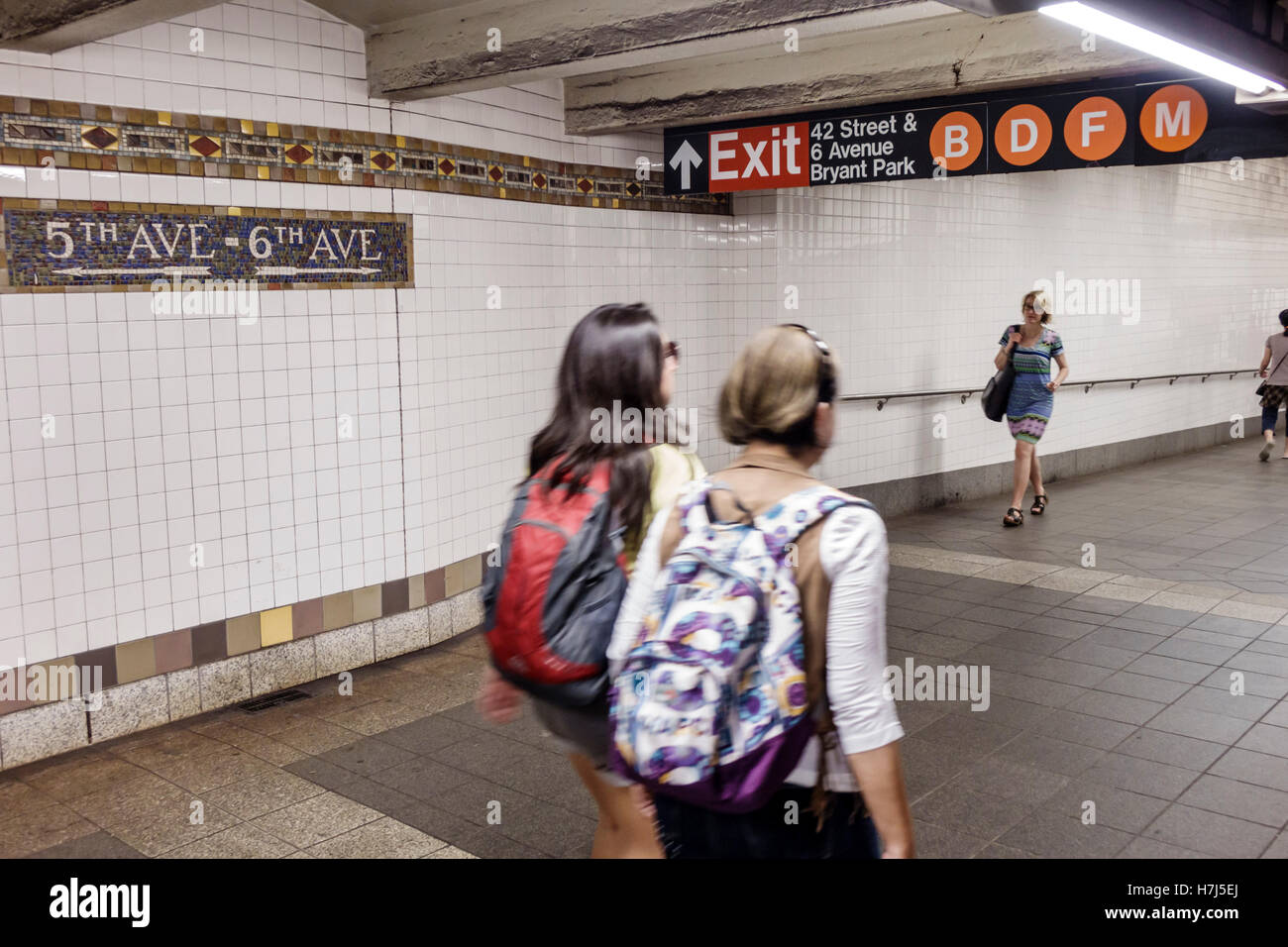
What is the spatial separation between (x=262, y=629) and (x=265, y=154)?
88.2 inches

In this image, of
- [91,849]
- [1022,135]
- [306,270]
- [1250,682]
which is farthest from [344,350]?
[1250,682]

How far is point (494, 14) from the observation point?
17.5 feet

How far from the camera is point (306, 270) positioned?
Result: 5.48 m

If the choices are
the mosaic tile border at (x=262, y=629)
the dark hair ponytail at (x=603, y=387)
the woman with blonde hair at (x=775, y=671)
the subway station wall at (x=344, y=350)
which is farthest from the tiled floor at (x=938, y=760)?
the woman with blonde hair at (x=775, y=671)

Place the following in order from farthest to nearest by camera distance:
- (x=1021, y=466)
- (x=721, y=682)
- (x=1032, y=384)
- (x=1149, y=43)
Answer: (x=1021, y=466)
(x=1032, y=384)
(x=1149, y=43)
(x=721, y=682)

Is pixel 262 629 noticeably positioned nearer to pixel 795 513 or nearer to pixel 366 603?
pixel 366 603

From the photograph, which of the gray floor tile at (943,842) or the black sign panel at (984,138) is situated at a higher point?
the black sign panel at (984,138)

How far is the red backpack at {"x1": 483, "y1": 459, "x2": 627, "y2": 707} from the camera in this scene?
2.45m

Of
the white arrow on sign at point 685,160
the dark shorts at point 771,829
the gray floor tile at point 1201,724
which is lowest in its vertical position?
the gray floor tile at point 1201,724

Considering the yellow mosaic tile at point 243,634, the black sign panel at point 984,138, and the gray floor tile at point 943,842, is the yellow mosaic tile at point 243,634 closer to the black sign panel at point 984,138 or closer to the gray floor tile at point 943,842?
the gray floor tile at point 943,842

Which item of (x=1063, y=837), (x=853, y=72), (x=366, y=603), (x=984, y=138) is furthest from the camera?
(x=853, y=72)

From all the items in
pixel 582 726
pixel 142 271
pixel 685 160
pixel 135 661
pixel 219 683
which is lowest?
pixel 219 683

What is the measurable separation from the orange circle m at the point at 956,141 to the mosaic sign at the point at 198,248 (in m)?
2.90

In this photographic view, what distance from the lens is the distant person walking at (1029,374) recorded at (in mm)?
8969
